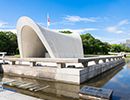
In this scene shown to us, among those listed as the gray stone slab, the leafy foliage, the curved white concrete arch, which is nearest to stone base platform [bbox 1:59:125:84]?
the gray stone slab

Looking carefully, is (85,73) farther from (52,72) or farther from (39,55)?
(39,55)

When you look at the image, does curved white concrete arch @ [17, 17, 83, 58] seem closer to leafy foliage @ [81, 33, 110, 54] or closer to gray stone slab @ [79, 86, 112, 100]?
gray stone slab @ [79, 86, 112, 100]

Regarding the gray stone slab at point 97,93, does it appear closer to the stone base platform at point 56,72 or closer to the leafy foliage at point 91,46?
the stone base platform at point 56,72

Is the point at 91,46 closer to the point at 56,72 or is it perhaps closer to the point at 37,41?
the point at 37,41

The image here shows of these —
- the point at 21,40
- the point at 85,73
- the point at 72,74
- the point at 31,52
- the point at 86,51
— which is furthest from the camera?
the point at 86,51

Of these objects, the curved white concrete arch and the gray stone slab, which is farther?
the curved white concrete arch

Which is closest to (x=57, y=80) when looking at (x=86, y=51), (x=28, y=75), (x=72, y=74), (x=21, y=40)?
(x=72, y=74)

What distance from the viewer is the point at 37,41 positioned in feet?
62.0

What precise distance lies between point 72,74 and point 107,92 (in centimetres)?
266

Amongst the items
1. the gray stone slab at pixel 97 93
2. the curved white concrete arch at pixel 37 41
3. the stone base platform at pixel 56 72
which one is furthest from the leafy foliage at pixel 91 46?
the gray stone slab at pixel 97 93

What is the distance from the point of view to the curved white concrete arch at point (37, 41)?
Result: 527 inches

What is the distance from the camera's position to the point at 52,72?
8.20 m

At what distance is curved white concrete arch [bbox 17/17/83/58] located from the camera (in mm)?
13385

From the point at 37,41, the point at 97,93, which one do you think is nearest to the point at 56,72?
the point at 97,93
